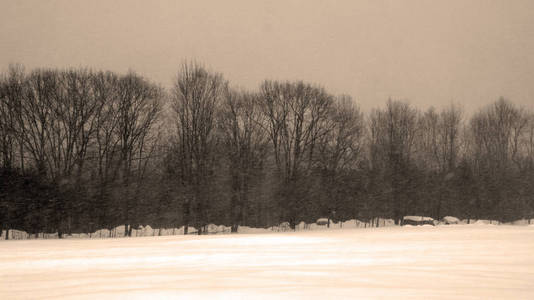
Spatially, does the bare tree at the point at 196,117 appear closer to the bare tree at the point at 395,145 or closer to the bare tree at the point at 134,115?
the bare tree at the point at 134,115

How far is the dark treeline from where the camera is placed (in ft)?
123

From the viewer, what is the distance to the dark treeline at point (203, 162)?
1473 inches

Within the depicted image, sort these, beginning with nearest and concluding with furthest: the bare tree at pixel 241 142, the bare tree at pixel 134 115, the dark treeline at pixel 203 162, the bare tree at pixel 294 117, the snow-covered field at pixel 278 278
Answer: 1. the snow-covered field at pixel 278 278
2. the dark treeline at pixel 203 162
3. the bare tree at pixel 134 115
4. the bare tree at pixel 241 142
5. the bare tree at pixel 294 117

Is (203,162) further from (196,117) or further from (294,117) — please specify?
(294,117)

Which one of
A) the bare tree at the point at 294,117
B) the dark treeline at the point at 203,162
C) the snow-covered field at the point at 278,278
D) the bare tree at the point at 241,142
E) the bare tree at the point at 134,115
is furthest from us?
the bare tree at the point at 294,117

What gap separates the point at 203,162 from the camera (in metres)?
41.2

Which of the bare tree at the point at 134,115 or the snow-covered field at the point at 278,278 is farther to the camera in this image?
the bare tree at the point at 134,115

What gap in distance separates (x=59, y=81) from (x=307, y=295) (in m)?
37.5

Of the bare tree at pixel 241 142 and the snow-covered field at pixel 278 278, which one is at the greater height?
the bare tree at pixel 241 142

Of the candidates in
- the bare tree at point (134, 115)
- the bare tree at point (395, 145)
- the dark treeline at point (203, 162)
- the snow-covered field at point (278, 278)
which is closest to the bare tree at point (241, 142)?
the dark treeline at point (203, 162)

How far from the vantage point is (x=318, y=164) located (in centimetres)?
4759

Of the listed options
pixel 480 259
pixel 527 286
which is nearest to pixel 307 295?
pixel 527 286

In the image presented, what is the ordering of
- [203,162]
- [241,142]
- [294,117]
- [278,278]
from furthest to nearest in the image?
[294,117] → [241,142] → [203,162] → [278,278]

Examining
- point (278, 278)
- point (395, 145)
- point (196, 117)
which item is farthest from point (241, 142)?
point (278, 278)
